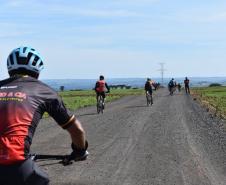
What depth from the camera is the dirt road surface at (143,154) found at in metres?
9.61

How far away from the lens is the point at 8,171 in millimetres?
3922

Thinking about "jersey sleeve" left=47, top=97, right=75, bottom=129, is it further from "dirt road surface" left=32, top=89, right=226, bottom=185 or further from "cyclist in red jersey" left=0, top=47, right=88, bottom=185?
"dirt road surface" left=32, top=89, right=226, bottom=185

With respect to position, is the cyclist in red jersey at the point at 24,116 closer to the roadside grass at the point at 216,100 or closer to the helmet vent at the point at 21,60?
the helmet vent at the point at 21,60

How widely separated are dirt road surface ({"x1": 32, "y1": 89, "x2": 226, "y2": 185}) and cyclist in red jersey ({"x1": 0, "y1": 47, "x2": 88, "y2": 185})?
5.07 metres

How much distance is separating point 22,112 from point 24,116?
33 mm

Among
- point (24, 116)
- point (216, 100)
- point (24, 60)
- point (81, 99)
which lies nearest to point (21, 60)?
point (24, 60)

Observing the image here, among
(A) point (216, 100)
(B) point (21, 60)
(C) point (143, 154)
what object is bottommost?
(A) point (216, 100)

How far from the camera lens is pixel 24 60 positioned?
13.8ft

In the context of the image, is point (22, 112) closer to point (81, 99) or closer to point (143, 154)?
point (143, 154)

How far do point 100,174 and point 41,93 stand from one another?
5.88 m

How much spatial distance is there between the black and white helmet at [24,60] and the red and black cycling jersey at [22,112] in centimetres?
9

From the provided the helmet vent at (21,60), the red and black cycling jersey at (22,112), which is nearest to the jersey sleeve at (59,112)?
the red and black cycling jersey at (22,112)

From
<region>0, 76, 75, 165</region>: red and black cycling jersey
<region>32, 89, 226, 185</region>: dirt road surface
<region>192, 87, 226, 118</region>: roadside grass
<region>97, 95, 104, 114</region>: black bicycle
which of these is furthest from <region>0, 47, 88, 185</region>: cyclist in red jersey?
<region>97, 95, 104, 114</region>: black bicycle

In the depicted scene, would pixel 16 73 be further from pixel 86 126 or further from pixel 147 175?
pixel 86 126
